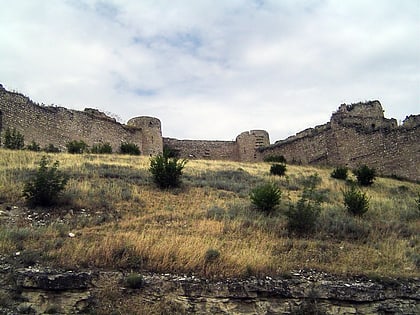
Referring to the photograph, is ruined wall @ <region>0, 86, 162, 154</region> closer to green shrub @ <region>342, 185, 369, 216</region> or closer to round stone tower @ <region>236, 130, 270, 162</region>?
round stone tower @ <region>236, 130, 270, 162</region>

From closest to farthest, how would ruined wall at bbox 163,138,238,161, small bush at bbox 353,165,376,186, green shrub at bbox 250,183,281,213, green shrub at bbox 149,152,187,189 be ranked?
green shrub at bbox 250,183,281,213 < green shrub at bbox 149,152,187,189 < small bush at bbox 353,165,376,186 < ruined wall at bbox 163,138,238,161

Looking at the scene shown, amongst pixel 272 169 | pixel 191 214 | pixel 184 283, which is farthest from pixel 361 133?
pixel 184 283

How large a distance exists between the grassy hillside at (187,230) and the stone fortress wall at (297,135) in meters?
7.82

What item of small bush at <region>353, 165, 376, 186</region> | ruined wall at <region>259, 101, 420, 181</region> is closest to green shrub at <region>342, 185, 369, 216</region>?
small bush at <region>353, 165, 376, 186</region>

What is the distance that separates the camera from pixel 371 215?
14.6 meters

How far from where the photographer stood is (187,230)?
446 inches

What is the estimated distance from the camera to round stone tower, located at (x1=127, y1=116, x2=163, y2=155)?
1409 inches

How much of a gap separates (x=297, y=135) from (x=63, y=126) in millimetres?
15490

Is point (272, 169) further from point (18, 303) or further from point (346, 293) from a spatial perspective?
point (18, 303)

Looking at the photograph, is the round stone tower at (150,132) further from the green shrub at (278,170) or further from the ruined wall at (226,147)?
the green shrub at (278,170)

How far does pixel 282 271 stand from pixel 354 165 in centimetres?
1940

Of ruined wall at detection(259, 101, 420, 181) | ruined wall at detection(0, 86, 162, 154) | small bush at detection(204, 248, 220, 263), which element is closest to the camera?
small bush at detection(204, 248, 220, 263)

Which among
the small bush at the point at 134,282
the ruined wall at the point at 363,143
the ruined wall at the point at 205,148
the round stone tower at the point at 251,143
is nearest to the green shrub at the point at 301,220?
the small bush at the point at 134,282

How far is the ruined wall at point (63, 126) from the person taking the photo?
25641 mm
